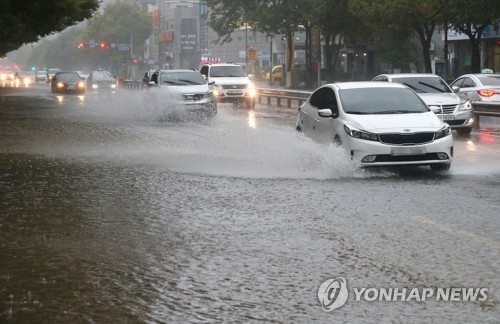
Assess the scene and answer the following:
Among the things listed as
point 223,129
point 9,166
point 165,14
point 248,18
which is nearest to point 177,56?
point 165,14

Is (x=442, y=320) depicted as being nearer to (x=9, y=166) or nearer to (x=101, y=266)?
(x=101, y=266)

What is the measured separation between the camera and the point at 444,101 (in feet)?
80.0

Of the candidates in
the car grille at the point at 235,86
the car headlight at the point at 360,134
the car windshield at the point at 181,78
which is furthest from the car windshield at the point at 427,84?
the car grille at the point at 235,86

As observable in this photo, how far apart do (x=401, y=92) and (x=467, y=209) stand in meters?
5.63

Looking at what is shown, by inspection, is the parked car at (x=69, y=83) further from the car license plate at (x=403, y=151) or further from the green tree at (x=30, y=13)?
the car license plate at (x=403, y=151)

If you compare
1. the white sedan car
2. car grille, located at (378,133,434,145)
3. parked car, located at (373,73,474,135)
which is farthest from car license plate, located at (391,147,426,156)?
parked car, located at (373,73,474,135)

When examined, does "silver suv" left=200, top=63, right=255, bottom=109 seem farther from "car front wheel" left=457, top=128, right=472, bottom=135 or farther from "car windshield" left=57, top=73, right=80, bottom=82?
"car windshield" left=57, top=73, right=80, bottom=82

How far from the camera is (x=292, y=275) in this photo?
24.7 feet

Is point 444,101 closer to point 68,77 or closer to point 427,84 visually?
point 427,84

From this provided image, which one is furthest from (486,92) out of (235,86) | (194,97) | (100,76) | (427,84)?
(100,76)

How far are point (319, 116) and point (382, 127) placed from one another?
7.02 ft

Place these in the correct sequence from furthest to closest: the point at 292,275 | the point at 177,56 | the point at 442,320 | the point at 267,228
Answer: the point at 177,56
the point at 267,228
the point at 292,275
the point at 442,320

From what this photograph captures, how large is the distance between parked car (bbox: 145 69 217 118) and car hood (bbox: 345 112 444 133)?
16.2 meters

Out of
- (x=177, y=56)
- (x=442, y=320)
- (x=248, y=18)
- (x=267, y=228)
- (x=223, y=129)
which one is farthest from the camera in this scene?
(x=177, y=56)
